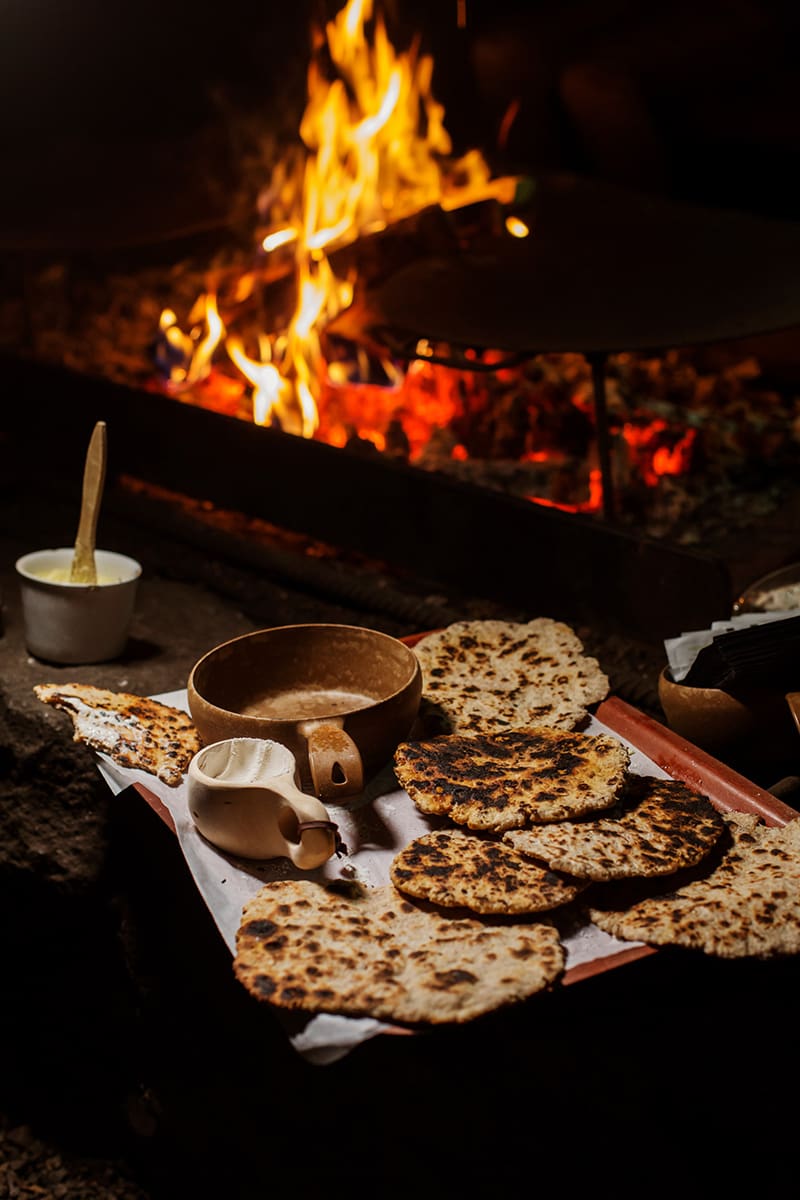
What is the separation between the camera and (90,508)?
3025 mm

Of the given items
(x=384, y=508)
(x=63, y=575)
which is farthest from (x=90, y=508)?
(x=384, y=508)

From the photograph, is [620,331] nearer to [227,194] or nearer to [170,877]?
[170,877]

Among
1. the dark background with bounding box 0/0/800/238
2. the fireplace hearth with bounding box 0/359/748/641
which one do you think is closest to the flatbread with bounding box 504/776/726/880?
the fireplace hearth with bounding box 0/359/748/641

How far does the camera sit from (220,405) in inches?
219

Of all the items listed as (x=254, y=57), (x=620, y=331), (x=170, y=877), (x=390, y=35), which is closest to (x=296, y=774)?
(x=170, y=877)

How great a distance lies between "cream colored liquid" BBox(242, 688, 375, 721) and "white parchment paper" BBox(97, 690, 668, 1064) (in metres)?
0.25

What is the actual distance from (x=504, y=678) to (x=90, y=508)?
1191 mm

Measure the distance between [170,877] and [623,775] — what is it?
1085 millimetres

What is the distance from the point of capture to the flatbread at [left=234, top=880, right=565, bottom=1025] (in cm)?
168

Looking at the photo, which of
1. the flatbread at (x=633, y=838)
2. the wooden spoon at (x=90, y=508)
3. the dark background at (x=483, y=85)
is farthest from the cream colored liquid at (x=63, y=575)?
the dark background at (x=483, y=85)

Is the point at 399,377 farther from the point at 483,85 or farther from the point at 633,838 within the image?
the point at 633,838

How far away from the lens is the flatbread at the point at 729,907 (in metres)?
1.81

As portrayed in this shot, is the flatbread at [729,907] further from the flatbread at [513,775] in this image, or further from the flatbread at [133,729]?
the flatbread at [133,729]

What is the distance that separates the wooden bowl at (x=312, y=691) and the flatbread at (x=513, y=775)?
0.33 feet
